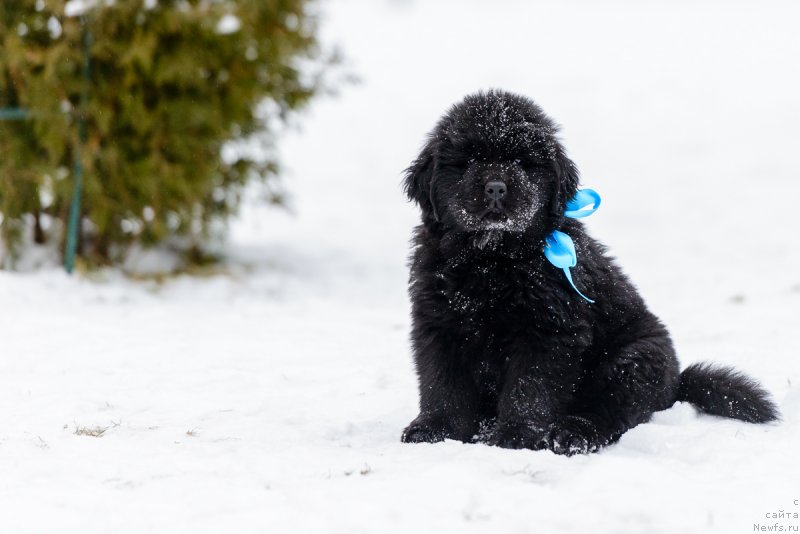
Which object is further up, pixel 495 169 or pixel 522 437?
pixel 495 169

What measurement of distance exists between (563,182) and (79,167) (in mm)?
4769

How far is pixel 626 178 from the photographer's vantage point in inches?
503

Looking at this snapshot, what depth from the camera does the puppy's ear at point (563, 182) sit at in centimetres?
368

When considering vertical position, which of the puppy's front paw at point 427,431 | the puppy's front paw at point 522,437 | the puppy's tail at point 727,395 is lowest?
the puppy's front paw at point 427,431

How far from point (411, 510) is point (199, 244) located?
6.00 m

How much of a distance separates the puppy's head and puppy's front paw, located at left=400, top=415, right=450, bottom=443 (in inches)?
31.4

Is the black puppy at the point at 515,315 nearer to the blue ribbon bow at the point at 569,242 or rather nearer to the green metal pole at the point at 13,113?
the blue ribbon bow at the point at 569,242

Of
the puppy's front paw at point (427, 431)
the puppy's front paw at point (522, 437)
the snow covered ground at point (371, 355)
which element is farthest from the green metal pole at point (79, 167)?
the puppy's front paw at point (522, 437)

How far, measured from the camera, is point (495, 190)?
348cm

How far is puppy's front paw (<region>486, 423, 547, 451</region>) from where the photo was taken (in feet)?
11.3

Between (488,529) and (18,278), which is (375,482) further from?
(18,278)

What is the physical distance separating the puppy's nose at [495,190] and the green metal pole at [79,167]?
15.3 ft

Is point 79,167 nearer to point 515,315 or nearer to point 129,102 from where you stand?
point 129,102

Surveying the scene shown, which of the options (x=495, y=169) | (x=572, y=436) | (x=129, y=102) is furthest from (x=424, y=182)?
(x=129, y=102)
